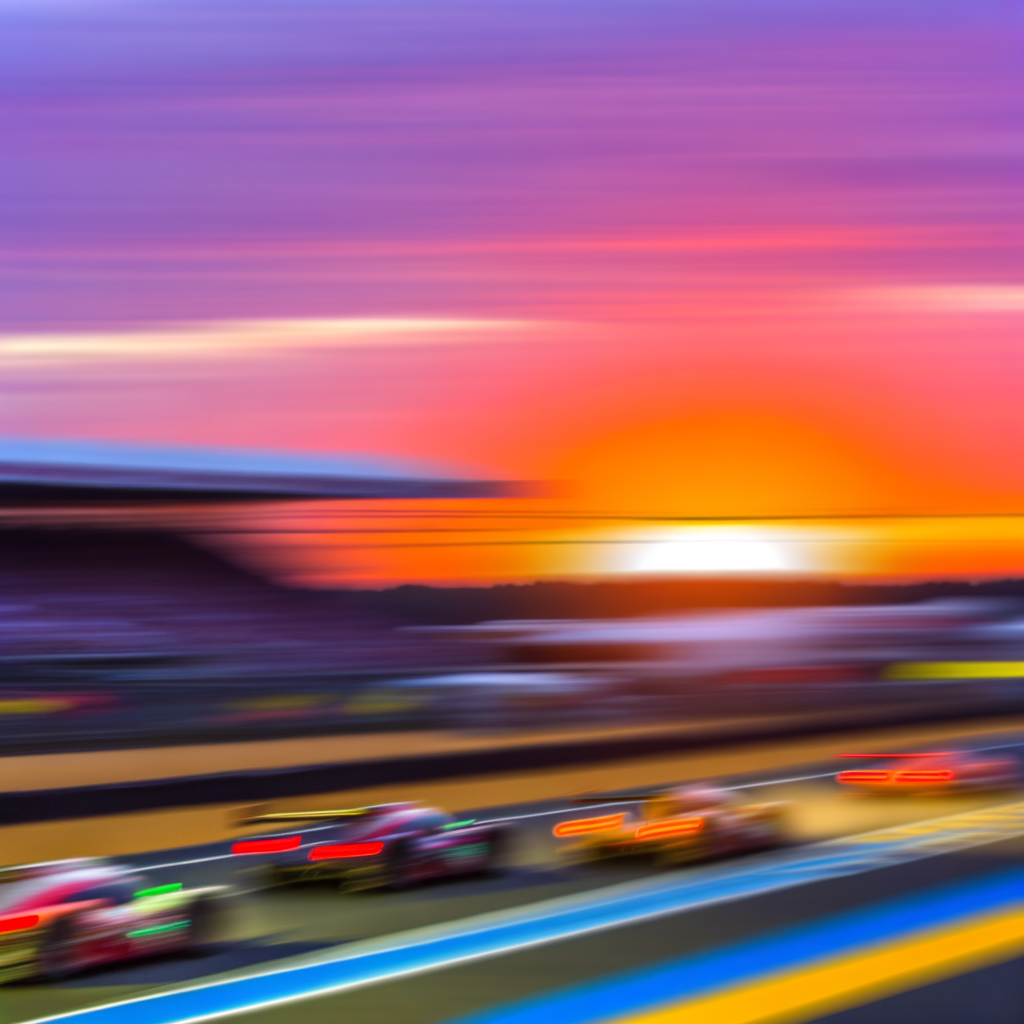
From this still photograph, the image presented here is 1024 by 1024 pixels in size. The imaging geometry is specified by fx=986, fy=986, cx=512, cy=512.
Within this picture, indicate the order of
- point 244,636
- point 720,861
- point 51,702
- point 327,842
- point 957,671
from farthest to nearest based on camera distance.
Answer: point 244,636 → point 957,671 → point 51,702 → point 720,861 → point 327,842

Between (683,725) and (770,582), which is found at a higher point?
(770,582)

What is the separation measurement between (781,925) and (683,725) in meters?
5.11

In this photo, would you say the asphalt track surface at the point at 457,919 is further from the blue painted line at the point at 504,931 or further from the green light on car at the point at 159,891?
the green light on car at the point at 159,891

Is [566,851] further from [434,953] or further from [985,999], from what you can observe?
[985,999]

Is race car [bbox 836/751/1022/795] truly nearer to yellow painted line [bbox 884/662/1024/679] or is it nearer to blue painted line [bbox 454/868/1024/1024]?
blue painted line [bbox 454/868/1024/1024]

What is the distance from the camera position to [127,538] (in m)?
15.2

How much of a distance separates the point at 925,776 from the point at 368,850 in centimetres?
307

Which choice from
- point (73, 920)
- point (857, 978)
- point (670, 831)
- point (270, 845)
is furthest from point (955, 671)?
point (73, 920)

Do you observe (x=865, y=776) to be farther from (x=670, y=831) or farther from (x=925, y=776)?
(x=670, y=831)

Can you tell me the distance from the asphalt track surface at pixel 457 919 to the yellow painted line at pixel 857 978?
32 centimetres

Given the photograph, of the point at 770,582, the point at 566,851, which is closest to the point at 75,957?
the point at 566,851

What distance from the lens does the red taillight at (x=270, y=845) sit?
318 cm

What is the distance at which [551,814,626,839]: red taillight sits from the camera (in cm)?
364

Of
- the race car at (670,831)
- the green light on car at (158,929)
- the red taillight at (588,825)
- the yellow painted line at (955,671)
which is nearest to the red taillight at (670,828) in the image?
the race car at (670,831)
